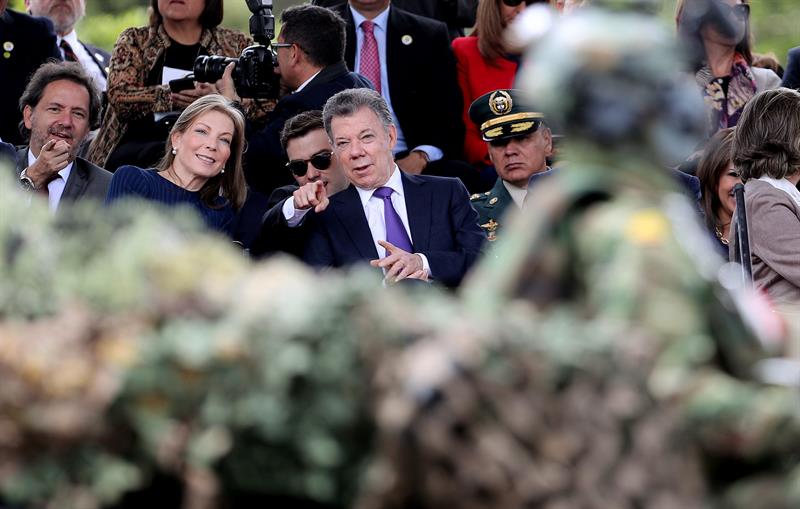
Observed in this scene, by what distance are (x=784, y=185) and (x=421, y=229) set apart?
1556mm

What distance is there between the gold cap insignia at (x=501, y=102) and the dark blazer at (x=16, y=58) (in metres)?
2.32

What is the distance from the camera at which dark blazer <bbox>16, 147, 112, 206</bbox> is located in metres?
6.09

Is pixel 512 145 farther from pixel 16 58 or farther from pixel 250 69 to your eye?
pixel 16 58

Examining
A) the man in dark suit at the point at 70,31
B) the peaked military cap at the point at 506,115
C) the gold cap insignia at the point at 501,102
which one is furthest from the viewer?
the man in dark suit at the point at 70,31

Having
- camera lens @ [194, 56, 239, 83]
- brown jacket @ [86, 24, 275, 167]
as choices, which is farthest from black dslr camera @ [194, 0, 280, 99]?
brown jacket @ [86, 24, 275, 167]

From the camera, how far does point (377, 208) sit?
5730 millimetres

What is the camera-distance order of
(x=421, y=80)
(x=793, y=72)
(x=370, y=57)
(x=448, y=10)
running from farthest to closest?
(x=448, y=10)
(x=793, y=72)
(x=370, y=57)
(x=421, y=80)

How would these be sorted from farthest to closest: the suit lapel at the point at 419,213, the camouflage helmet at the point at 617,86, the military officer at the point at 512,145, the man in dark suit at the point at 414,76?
the man in dark suit at the point at 414,76
the military officer at the point at 512,145
the suit lapel at the point at 419,213
the camouflage helmet at the point at 617,86

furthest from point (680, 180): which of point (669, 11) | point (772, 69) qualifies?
point (772, 69)

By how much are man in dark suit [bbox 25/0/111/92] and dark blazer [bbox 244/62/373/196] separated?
129 centimetres

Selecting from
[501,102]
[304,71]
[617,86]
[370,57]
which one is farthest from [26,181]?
[617,86]

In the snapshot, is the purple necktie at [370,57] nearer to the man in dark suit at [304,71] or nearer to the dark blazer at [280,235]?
the man in dark suit at [304,71]

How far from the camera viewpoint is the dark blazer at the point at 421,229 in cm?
554

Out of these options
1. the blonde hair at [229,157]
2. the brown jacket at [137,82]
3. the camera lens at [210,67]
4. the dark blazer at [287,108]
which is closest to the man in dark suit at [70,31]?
the brown jacket at [137,82]
